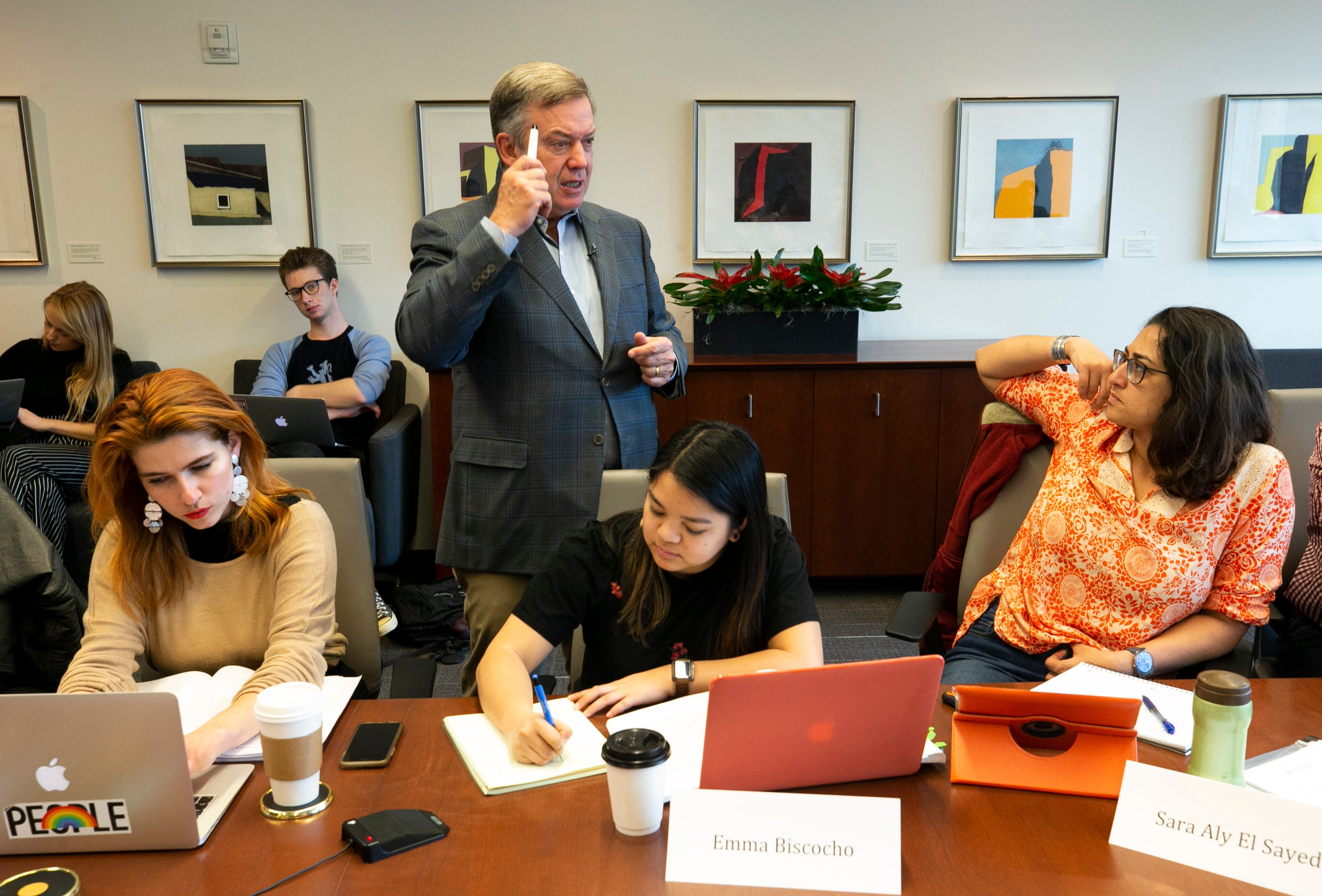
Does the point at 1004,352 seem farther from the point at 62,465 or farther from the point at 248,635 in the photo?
the point at 62,465

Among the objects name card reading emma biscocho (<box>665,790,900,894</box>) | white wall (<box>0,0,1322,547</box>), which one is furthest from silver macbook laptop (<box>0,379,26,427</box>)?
name card reading emma biscocho (<box>665,790,900,894</box>)

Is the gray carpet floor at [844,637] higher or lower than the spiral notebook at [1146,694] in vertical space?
lower

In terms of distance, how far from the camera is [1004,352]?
2.06m

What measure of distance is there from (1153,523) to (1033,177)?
239 centimetres

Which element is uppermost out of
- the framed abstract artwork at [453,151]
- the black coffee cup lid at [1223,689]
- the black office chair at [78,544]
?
the framed abstract artwork at [453,151]

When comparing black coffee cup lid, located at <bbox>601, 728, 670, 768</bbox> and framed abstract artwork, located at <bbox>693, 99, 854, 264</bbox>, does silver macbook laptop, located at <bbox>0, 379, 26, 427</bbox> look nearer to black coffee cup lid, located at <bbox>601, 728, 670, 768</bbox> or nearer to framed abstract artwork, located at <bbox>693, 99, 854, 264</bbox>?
framed abstract artwork, located at <bbox>693, 99, 854, 264</bbox>

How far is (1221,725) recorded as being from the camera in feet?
3.44

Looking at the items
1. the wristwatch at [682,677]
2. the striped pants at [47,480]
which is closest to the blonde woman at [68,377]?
the striped pants at [47,480]

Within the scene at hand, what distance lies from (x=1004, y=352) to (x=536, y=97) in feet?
3.69

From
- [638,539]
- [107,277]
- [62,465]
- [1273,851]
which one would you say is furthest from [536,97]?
[107,277]

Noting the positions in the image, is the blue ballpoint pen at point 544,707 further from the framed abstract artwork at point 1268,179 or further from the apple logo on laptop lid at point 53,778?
the framed abstract artwork at point 1268,179

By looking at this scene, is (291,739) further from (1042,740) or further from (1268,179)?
(1268,179)

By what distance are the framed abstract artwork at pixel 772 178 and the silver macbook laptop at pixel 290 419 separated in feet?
5.20

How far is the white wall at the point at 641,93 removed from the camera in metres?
3.61
